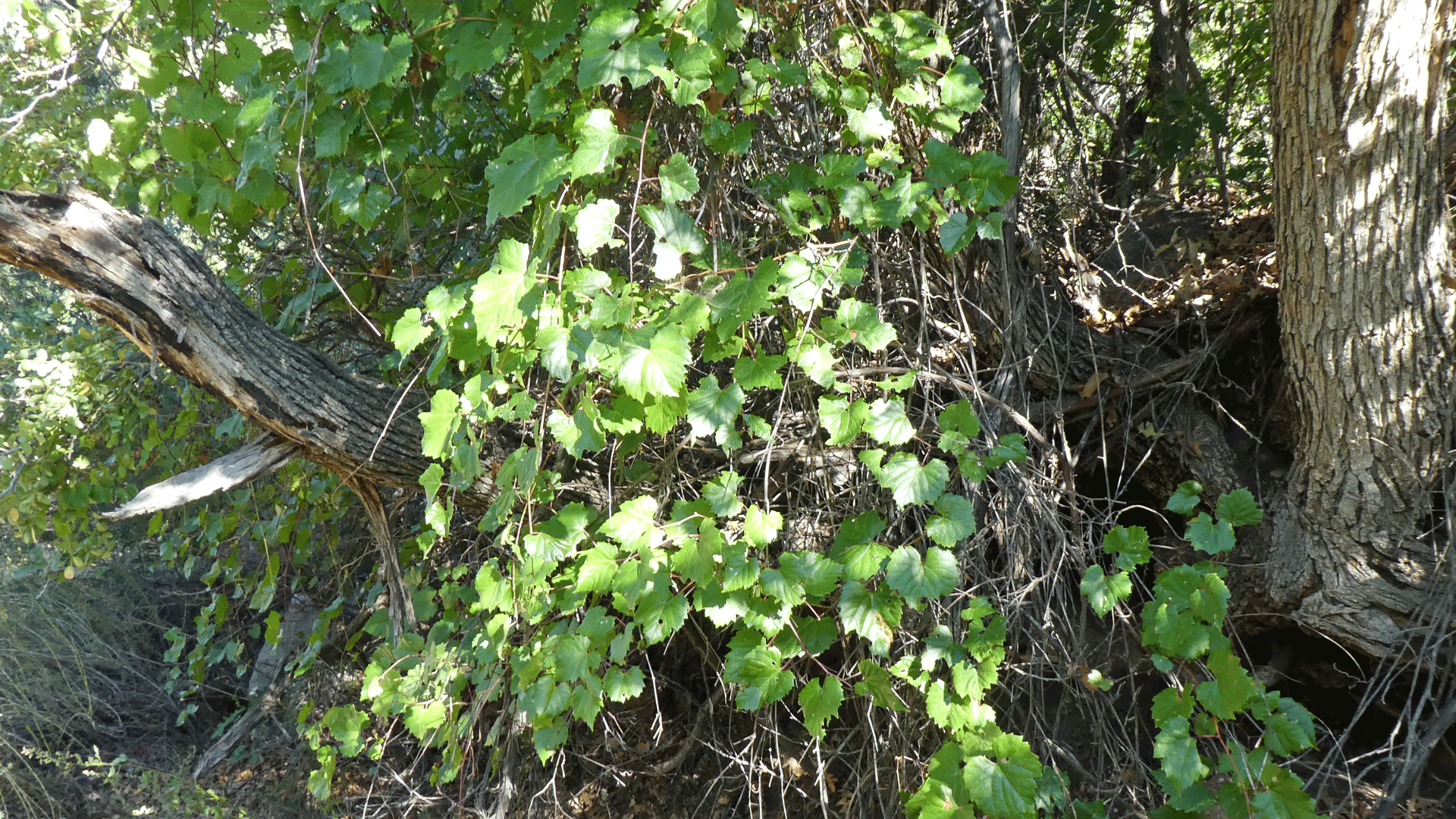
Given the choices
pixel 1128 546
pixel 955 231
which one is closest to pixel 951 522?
pixel 1128 546

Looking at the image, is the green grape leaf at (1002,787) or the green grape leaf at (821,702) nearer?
the green grape leaf at (1002,787)

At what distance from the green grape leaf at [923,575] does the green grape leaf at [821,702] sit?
227mm

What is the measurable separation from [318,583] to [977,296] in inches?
114

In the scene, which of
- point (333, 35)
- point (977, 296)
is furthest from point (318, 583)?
point (977, 296)

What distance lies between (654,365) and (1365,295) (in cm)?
148

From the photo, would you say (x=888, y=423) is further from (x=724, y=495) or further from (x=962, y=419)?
(x=724, y=495)

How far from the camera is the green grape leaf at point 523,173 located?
1385 mm

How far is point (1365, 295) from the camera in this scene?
165 cm

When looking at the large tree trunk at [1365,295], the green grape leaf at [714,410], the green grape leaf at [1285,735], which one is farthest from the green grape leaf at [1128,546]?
the green grape leaf at [714,410]

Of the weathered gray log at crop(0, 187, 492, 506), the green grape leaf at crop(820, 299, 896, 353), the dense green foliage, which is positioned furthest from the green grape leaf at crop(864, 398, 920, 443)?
the weathered gray log at crop(0, 187, 492, 506)

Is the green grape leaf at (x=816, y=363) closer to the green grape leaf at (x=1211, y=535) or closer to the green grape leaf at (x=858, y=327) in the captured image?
the green grape leaf at (x=858, y=327)

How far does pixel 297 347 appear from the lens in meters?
1.98

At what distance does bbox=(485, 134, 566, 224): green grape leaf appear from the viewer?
1.38 meters

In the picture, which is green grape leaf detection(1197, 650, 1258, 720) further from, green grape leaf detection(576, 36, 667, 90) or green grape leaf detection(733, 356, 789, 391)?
green grape leaf detection(576, 36, 667, 90)
